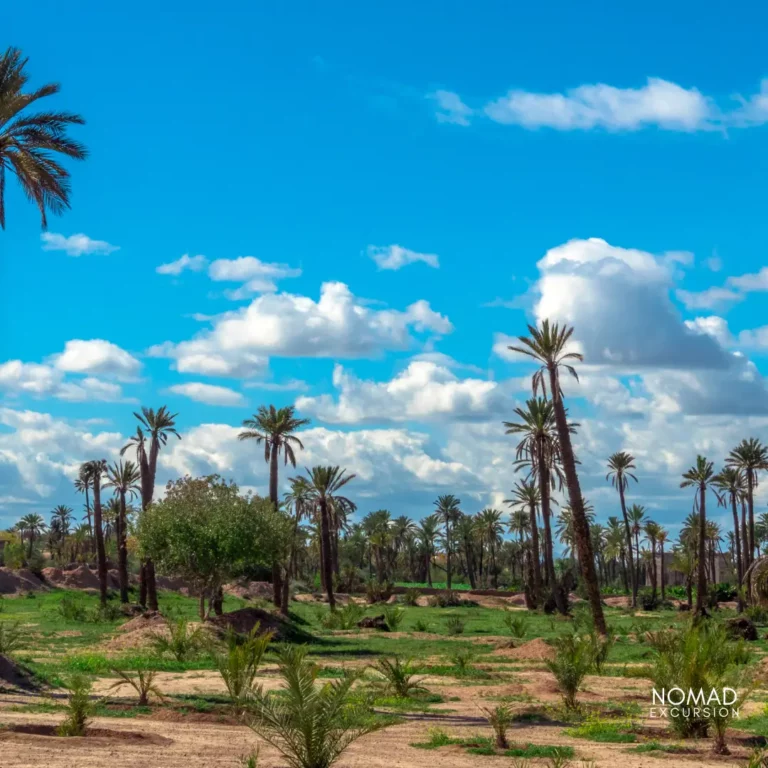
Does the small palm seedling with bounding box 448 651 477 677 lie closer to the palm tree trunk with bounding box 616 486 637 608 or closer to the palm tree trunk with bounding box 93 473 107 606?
the palm tree trunk with bounding box 93 473 107 606

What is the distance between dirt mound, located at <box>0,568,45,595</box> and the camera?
67.2 m

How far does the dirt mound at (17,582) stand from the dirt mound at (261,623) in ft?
119

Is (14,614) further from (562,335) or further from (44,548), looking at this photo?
(44,548)

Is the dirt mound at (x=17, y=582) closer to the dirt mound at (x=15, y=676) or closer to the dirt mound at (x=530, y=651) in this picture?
the dirt mound at (x=530, y=651)

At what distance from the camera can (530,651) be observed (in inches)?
1293

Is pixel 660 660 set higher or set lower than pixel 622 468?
lower

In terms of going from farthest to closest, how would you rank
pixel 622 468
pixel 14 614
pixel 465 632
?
1. pixel 622 468
2. pixel 14 614
3. pixel 465 632

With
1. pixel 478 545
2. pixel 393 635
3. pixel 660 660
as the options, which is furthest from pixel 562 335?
pixel 478 545

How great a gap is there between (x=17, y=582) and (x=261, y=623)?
127 feet

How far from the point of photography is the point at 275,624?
3675cm

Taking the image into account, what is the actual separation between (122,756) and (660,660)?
8662mm

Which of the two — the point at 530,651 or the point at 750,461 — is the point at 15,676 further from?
the point at 750,461

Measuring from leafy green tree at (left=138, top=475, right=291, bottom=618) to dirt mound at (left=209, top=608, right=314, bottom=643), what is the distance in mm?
1532

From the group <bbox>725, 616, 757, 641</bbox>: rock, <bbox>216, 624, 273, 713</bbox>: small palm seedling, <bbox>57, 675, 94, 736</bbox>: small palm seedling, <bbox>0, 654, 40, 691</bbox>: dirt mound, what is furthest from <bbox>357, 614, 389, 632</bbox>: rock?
<bbox>57, 675, 94, 736</bbox>: small palm seedling
